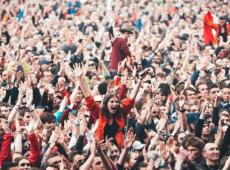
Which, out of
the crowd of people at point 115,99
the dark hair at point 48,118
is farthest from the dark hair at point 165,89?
the dark hair at point 48,118

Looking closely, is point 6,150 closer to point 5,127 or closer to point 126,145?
point 5,127

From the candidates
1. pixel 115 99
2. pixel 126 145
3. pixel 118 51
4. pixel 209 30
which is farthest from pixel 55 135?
pixel 209 30

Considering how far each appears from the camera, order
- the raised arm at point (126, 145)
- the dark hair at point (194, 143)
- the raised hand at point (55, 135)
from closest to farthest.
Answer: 1. the raised arm at point (126, 145)
2. the dark hair at point (194, 143)
3. the raised hand at point (55, 135)

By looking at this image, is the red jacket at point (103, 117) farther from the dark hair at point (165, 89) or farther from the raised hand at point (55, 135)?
the dark hair at point (165, 89)

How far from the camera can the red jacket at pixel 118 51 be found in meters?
15.0

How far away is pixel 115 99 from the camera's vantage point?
9.73 meters

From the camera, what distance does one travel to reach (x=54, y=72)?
16.1 metres

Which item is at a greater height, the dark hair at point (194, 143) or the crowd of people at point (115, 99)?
the dark hair at point (194, 143)

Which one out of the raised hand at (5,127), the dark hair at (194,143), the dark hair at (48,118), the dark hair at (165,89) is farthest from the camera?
the dark hair at (165,89)

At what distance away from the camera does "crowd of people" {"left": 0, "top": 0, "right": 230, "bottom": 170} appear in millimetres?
9023

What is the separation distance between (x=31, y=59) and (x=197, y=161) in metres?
8.75

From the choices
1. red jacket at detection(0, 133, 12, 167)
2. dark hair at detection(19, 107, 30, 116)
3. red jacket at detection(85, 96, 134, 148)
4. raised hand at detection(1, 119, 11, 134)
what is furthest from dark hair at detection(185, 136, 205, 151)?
dark hair at detection(19, 107, 30, 116)

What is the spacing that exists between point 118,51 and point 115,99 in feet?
17.8

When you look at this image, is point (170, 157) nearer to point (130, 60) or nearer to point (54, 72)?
point (130, 60)
